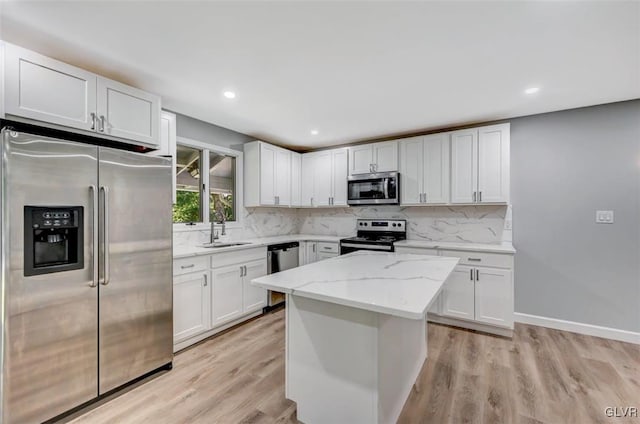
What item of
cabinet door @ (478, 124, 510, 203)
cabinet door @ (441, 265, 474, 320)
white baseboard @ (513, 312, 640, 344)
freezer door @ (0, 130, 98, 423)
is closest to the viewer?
freezer door @ (0, 130, 98, 423)

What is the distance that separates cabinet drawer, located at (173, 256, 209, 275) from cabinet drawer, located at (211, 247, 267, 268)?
4.1 inches

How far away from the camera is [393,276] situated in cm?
175

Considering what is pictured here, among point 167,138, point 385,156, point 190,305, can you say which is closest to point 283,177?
point 385,156

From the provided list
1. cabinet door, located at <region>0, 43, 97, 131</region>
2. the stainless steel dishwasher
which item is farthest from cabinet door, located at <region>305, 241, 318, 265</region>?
cabinet door, located at <region>0, 43, 97, 131</region>

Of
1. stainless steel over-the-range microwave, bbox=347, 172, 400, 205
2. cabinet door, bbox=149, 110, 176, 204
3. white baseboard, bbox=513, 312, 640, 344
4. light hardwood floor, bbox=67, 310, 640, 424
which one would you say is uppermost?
cabinet door, bbox=149, 110, 176, 204

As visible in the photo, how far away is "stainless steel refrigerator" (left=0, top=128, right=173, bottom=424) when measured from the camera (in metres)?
1.58

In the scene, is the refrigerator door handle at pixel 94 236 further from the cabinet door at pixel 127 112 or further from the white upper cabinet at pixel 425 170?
the white upper cabinet at pixel 425 170

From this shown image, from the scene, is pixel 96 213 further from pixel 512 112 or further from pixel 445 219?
pixel 512 112

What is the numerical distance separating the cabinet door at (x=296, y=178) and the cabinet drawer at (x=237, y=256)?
117 cm

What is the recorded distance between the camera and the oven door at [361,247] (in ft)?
11.7

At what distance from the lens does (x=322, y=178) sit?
4.46 metres

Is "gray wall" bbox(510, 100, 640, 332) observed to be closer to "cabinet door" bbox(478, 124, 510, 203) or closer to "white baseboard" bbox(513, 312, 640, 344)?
"white baseboard" bbox(513, 312, 640, 344)

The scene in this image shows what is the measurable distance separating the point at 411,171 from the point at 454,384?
2.43m

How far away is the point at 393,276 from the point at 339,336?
48cm
